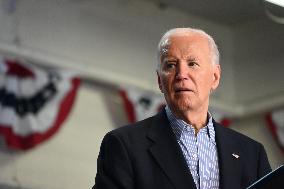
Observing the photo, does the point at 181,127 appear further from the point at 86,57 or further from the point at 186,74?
the point at 86,57

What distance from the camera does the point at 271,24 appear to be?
680cm

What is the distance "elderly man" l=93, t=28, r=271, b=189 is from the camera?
198cm

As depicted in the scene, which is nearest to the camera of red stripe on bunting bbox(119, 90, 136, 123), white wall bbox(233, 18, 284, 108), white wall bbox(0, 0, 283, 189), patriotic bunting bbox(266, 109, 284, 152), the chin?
the chin

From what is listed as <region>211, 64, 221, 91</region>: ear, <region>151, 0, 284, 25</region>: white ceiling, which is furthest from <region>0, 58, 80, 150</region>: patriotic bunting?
<region>211, 64, 221, 91</region>: ear

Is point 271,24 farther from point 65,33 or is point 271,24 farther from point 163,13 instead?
point 65,33

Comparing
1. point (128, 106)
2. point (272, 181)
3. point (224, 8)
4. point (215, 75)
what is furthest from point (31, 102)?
point (272, 181)

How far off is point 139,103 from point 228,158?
404 centimetres

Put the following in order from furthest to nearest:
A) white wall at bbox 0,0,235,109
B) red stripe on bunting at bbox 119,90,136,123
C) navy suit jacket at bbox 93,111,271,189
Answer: red stripe on bunting at bbox 119,90,136,123
white wall at bbox 0,0,235,109
navy suit jacket at bbox 93,111,271,189

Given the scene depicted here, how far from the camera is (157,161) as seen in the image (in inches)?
79.4

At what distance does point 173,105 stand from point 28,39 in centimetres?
365

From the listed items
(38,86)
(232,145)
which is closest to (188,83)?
(232,145)

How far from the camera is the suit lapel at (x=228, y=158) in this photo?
204 cm

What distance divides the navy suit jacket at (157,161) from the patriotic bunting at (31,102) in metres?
3.27

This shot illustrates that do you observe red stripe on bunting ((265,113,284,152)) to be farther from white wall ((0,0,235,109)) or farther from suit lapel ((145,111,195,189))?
suit lapel ((145,111,195,189))
